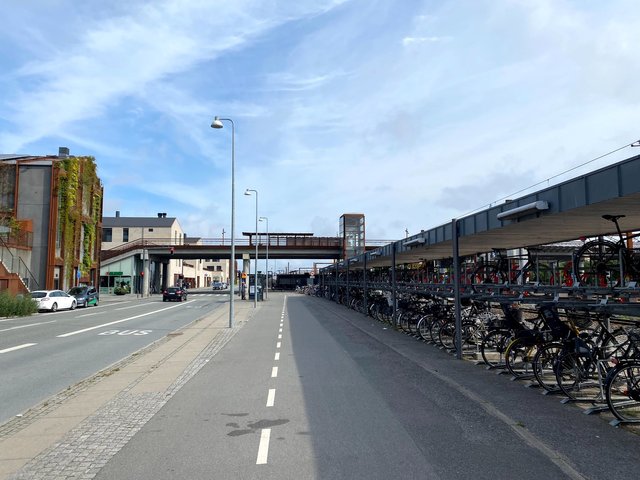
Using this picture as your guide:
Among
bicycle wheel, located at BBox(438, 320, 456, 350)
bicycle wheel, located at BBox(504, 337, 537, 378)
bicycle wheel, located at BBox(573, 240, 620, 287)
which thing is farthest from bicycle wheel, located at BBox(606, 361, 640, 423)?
bicycle wheel, located at BBox(438, 320, 456, 350)

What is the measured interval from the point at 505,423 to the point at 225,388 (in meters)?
4.73

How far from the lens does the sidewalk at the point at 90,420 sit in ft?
17.1

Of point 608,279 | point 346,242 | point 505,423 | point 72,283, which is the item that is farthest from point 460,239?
point 346,242

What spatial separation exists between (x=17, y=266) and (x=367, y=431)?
4036 cm

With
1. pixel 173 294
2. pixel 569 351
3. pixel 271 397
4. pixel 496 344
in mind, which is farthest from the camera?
pixel 173 294

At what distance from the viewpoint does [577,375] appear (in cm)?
801

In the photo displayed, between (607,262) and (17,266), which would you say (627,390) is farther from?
(17,266)

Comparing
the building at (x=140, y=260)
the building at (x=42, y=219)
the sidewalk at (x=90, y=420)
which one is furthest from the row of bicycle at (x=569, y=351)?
the building at (x=140, y=260)

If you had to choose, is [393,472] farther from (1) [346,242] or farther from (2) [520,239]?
(1) [346,242]

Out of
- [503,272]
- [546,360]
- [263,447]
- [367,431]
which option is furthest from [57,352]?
[503,272]

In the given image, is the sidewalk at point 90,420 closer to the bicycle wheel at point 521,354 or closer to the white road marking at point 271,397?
the white road marking at point 271,397

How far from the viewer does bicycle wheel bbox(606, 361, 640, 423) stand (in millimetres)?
6555

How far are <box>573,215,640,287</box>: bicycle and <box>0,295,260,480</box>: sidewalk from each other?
824 cm

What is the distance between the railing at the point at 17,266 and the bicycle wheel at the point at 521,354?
3612 centimetres
